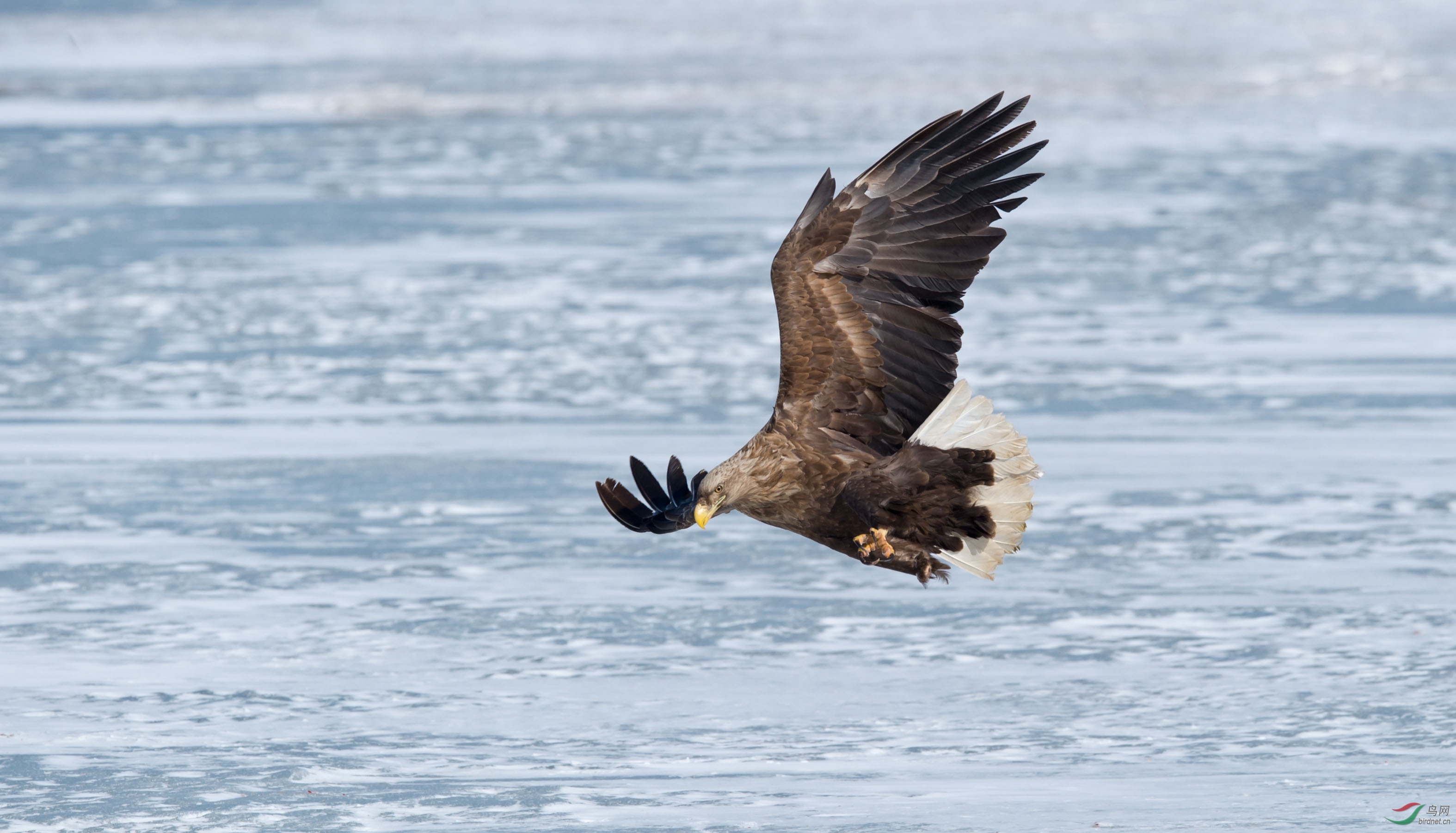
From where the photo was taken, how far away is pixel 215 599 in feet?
22.4

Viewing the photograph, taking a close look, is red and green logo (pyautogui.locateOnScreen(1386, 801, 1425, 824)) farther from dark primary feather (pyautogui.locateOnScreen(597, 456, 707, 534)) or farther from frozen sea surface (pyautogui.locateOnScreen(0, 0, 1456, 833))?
dark primary feather (pyautogui.locateOnScreen(597, 456, 707, 534))

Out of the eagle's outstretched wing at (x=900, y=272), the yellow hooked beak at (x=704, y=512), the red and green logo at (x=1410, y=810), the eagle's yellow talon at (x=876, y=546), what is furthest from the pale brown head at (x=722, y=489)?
the red and green logo at (x=1410, y=810)

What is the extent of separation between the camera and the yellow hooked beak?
5.44 m

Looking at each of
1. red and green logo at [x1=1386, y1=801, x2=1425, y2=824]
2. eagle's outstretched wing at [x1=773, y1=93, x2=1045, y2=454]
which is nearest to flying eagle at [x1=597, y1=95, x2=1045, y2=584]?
eagle's outstretched wing at [x1=773, y1=93, x2=1045, y2=454]

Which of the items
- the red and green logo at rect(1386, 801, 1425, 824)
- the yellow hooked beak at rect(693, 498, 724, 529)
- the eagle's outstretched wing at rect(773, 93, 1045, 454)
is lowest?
the red and green logo at rect(1386, 801, 1425, 824)

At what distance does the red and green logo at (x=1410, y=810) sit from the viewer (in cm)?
490

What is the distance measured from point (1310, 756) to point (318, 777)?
7.45 feet

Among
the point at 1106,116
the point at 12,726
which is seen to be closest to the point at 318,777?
the point at 12,726

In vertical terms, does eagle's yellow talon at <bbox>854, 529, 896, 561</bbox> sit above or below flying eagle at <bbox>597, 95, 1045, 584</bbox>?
below

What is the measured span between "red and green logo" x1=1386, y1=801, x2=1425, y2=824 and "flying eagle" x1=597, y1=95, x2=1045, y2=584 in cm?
107

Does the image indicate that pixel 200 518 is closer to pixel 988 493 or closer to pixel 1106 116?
pixel 988 493

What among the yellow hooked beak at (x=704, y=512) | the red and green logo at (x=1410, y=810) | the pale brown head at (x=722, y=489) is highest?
the pale brown head at (x=722, y=489)

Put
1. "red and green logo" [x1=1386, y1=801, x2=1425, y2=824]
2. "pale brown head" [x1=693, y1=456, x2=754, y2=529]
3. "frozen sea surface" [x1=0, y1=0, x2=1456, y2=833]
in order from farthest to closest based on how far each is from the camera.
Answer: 1. "pale brown head" [x1=693, y1=456, x2=754, y2=529]
2. "frozen sea surface" [x1=0, y1=0, x2=1456, y2=833]
3. "red and green logo" [x1=1386, y1=801, x2=1425, y2=824]

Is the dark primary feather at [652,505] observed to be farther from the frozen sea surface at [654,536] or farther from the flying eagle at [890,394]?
the frozen sea surface at [654,536]
